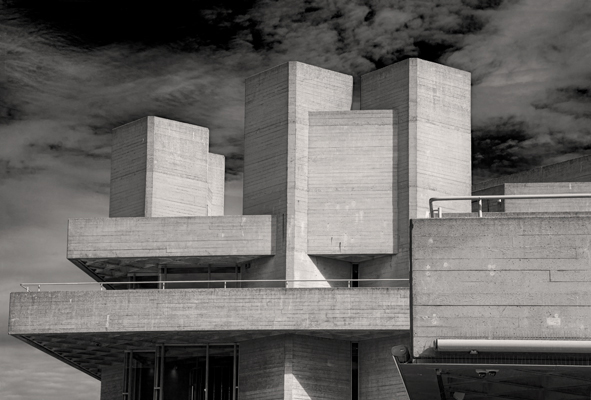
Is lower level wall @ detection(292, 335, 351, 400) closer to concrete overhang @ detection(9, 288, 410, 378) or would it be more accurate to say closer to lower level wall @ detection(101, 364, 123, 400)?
concrete overhang @ detection(9, 288, 410, 378)

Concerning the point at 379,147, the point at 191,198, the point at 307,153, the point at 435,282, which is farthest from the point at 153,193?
the point at 435,282

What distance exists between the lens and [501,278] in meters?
16.2

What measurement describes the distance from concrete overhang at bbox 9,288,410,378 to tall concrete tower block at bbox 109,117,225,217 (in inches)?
232

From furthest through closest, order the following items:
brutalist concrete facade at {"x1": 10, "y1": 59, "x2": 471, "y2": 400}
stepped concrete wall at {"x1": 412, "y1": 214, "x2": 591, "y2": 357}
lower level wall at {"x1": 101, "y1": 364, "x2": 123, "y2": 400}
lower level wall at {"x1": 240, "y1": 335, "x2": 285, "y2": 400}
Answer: lower level wall at {"x1": 101, "y1": 364, "x2": 123, "y2": 400} → lower level wall at {"x1": 240, "y1": 335, "x2": 285, "y2": 400} → brutalist concrete facade at {"x1": 10, "y1": 59, "x2": 471, "y2": 400} → stepped concrete wall at {"x1": 412, "y1": 214, "x2": 591, "y2": 357}

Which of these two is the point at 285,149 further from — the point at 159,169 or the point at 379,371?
the point at 379,371

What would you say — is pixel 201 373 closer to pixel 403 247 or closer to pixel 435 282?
pixel 403 247

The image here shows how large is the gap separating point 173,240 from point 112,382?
35.3ft

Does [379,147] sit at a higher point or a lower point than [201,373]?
higher

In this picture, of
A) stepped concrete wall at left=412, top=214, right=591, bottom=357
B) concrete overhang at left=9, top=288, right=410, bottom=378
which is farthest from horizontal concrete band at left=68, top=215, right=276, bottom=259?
stepped concrete wall at left=412, top=214, right=591, bottom=357

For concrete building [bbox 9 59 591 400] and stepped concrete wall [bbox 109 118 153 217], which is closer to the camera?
concrete building [bbox 9 59 591 400]

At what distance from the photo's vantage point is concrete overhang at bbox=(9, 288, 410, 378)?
36094 millimetres

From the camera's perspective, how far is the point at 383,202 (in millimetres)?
39281

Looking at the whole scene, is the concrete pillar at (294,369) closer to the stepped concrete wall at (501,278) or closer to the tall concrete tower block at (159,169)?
the tall concrete tower block at (159,169)

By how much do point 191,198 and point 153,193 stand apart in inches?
79.7
